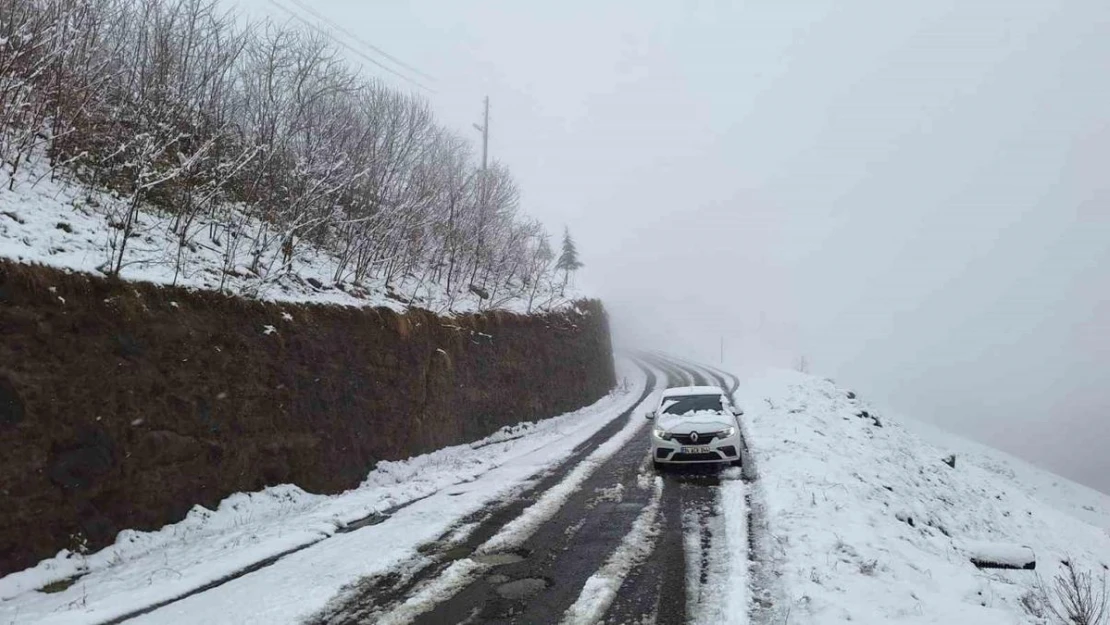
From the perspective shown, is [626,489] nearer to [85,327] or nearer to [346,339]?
[346,339]

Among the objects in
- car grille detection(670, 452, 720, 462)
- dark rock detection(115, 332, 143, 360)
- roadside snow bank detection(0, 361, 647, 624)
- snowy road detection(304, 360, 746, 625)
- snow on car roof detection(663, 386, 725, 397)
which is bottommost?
roadside snow bank detection(0, 361, 647, 624)

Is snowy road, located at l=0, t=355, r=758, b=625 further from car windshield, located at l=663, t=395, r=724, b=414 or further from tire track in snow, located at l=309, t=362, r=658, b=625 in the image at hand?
car windshield, located at l=663, t=395, r=724, b=414

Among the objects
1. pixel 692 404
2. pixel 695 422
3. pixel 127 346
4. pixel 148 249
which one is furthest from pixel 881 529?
pixel 148 249

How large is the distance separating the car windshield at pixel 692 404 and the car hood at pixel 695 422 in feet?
1.09

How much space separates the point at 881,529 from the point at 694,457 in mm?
4065

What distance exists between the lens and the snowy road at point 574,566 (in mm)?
5527

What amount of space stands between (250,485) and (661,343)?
8624cm

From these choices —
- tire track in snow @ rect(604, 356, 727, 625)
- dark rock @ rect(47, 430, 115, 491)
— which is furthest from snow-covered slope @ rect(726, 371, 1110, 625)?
dark rock @ rect(47, 430, 115, 491)

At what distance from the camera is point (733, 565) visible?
21.6 ft

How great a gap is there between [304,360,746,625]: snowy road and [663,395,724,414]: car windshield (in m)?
2.40

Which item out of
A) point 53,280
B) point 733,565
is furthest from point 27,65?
point 733,565

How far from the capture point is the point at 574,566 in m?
6.74

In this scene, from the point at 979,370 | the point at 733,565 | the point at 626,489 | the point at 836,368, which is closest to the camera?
the point at 733,565

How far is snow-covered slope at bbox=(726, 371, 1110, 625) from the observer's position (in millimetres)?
5676
